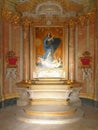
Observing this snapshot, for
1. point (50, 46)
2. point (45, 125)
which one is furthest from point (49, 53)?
point (45, 125)

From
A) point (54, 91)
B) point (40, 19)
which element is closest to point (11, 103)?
point (54, 91)

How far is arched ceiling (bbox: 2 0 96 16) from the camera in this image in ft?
34.2

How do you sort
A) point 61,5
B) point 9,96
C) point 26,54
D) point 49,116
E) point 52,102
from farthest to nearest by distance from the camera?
point 26,54 < point 9,96 < point 61,5 < point 52,102 < point 49,116

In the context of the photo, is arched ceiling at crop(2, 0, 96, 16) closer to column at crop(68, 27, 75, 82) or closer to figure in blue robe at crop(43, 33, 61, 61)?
column at crop(68, 27, 75, 82)

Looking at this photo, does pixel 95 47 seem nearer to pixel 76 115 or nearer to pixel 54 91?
pixel 54 91

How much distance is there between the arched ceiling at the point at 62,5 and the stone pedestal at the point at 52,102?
3.27 meters

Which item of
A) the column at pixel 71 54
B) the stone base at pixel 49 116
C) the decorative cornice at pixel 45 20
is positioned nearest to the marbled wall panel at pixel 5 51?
the decorative cornice at pixel 45 20

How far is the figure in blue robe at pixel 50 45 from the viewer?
35.7 ft

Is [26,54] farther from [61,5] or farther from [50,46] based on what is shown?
[61,5]

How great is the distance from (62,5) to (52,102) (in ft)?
14.3

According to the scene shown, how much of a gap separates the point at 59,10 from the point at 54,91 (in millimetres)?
3707

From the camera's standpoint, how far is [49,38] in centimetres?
1091

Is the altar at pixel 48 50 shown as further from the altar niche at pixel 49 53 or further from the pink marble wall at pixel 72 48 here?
the pink marble wall at pixel 72 48

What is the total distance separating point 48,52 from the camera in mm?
10906
